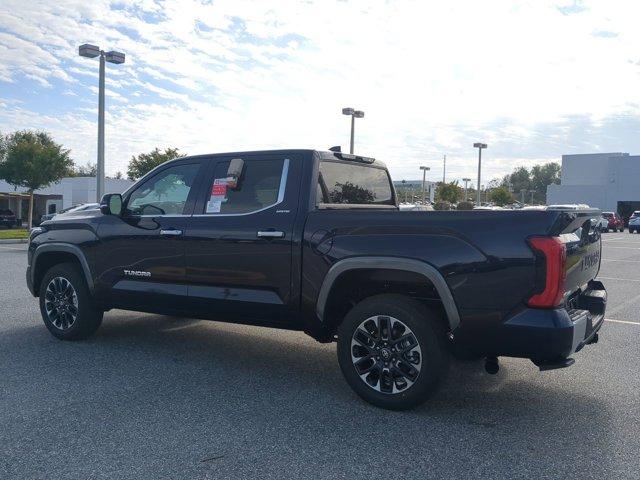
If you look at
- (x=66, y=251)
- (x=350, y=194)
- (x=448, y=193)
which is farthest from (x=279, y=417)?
(x=448, y=193)

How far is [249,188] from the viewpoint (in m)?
5.41

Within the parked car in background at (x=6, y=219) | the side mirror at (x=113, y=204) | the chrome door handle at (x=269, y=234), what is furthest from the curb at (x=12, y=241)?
the chrome door handle at (x=269, y=234)

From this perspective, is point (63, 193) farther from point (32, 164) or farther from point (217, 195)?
point (217, 195)

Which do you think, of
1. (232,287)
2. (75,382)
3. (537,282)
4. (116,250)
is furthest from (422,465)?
(116,250)

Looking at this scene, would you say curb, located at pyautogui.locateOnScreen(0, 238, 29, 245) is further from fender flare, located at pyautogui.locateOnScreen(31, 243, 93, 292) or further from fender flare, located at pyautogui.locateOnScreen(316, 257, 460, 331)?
fender flare, located at pyautogui.locateOnScreen(316, 257, 460, 331)

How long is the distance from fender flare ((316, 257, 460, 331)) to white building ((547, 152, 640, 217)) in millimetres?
59222

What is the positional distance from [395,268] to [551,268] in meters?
1.05

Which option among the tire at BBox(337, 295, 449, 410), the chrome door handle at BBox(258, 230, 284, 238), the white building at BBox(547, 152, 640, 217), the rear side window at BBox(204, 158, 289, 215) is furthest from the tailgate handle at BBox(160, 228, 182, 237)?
the white building at BBox(547, 152, 640, 217)

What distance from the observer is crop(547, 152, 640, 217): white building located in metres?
59.5

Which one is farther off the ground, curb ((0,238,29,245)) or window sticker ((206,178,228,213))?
window sticker ((206,178,228,213))

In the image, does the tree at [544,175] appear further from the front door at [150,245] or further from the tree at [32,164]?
the front door at [150,245]

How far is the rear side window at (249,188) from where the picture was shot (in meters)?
5.24

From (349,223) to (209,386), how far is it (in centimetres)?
177

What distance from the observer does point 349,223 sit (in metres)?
4.67
